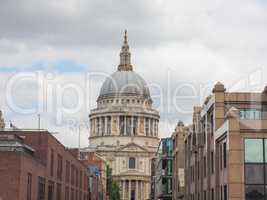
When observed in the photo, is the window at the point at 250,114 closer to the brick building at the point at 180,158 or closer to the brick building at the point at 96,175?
the brick building at the point at 180,158

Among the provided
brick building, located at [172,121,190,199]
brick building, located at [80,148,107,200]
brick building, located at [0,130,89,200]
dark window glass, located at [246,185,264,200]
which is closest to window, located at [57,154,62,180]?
brick building, located at [0,130,89,200]

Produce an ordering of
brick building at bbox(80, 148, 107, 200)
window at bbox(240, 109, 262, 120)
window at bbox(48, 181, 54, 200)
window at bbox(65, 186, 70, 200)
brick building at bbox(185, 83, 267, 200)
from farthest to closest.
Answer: brick building at bbox(80, 148, 107, 200)
window at bbox(65, 186, 70, 200)
window at bbox(48, 181, 54, 200)
window at bbox(240, 109, 262, 120)
brick building at bbox(185, 83, 267, 200)

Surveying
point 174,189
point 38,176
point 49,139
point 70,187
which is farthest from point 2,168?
point 174,189

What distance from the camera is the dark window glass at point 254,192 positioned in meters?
43.8

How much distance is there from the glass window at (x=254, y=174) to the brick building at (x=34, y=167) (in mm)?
16663

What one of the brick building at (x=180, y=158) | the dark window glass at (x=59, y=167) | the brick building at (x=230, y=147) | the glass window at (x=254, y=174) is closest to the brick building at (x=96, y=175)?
the brick building at (x=180, y=158)

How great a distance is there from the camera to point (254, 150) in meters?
44.3

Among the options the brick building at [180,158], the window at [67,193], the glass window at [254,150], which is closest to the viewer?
the glass window at [254,150]

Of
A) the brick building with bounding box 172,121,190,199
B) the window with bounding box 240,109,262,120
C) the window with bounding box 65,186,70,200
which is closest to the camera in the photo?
the window with bounding box 240,109,262,120

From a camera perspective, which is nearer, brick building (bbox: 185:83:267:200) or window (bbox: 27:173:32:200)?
brick building (bbox: 185:83:267:200)

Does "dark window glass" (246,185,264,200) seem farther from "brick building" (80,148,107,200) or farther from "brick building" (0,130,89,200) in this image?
"brick building" (80,148,107,200)

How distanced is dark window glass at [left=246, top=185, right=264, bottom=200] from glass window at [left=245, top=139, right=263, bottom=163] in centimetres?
176

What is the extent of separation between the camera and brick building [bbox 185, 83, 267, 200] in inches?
1729

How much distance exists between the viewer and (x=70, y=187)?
84.0m
